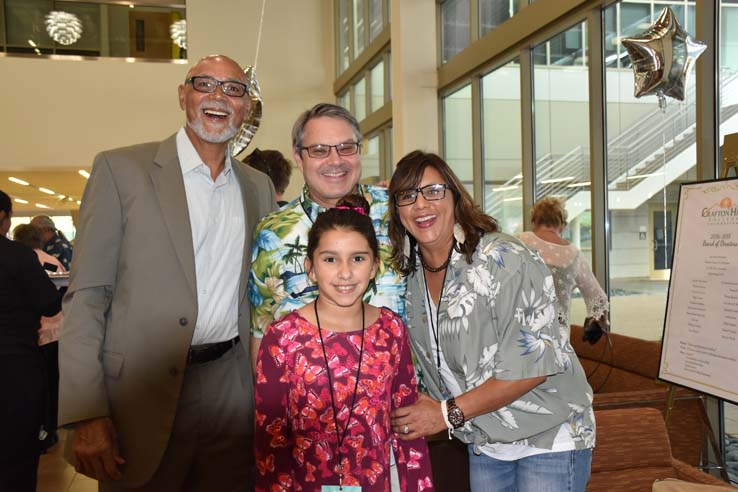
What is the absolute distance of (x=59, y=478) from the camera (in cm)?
429

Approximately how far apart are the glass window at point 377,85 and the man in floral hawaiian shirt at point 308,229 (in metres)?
7.69

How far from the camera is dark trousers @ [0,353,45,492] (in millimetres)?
2947

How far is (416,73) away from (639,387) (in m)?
4.82

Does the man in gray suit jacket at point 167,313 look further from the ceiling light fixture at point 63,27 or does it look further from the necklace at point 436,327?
the ceiling light fixture at point 63,27

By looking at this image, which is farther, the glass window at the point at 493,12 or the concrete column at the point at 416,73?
the concrete column at the point at 416,73

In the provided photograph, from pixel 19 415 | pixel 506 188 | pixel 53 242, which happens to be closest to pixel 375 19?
pixel 506 188

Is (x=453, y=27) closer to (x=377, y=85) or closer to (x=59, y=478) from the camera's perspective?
(x=377, y=85)

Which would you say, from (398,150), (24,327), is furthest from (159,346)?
(398,150)

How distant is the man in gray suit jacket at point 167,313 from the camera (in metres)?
1.76

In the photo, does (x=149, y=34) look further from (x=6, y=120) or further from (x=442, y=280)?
(x=442, y=280)

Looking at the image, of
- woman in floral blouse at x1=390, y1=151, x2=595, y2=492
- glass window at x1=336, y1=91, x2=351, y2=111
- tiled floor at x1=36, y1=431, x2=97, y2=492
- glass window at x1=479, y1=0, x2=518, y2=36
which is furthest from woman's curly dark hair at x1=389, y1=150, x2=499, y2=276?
glass window at x1=336, y1=91, x2=351, y2=111

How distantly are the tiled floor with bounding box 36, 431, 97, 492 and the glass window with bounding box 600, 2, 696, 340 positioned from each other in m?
3.96

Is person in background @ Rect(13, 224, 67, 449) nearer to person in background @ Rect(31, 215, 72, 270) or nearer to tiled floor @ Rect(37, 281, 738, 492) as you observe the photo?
tiled floor @ Rect(37, 281, 738, 492)

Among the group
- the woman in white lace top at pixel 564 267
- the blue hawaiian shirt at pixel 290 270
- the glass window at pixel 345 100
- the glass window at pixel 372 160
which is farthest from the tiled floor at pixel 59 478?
the glass window at pixel 345 100
